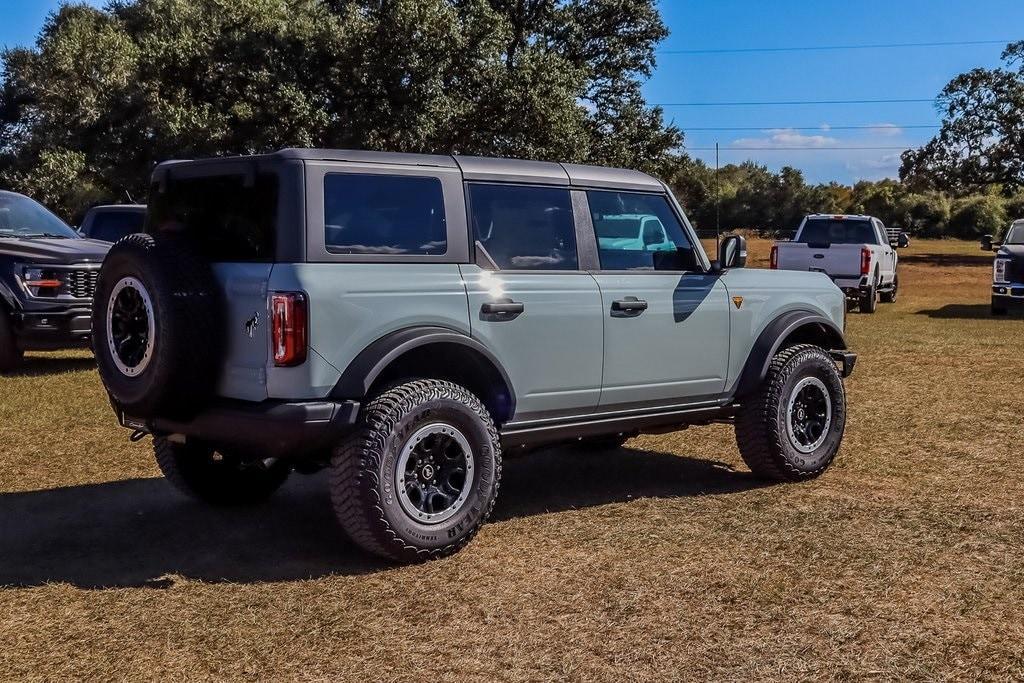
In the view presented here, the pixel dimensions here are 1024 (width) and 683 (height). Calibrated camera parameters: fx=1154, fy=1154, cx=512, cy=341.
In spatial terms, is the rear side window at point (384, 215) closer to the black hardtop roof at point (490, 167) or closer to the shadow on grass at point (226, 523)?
the black hardtop roof at point (490, 167)

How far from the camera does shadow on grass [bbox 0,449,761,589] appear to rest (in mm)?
5258

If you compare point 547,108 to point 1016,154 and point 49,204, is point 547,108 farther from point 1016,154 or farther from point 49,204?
point 1016,154

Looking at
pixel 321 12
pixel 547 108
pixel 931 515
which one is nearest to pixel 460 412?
pixel 931 515

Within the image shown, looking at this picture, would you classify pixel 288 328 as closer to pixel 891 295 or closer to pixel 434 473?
pixel 434 473

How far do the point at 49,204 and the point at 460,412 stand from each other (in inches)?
1152

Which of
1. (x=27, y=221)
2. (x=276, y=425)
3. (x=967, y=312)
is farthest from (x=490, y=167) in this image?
(x=967, y=312)

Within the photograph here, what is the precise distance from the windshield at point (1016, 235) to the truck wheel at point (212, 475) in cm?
1681

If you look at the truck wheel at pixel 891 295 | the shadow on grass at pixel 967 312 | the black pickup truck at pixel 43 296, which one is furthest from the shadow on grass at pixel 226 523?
the truck wheel at pixel 891 295

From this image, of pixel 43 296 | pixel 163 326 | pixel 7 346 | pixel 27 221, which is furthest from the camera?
pixel 27 221

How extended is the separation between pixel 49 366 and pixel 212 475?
7364 mm

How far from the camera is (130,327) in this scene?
5.32m

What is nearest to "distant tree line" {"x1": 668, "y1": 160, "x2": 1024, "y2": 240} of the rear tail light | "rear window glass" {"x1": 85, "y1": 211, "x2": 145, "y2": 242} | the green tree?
the green tree

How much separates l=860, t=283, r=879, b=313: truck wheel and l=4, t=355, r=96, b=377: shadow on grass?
46.2ft

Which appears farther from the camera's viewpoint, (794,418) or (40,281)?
(40,281)
